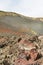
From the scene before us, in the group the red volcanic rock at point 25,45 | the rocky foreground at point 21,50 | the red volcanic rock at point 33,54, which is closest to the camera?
the rocky foreground at point 21,50

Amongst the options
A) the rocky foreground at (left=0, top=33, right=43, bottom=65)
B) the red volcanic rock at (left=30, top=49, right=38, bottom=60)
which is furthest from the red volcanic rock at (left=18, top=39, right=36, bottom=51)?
the red volcanic rock at (left=30, top=49, right=38, bottom=60)

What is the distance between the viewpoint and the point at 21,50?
31.4ft

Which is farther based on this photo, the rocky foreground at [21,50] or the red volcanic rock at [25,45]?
the red volcanic rock at [25,45]

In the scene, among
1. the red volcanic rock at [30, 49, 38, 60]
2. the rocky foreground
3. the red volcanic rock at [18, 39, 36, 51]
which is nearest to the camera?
the rocky foreground

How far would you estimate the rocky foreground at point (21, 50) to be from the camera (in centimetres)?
876

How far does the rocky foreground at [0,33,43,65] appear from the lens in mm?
8759

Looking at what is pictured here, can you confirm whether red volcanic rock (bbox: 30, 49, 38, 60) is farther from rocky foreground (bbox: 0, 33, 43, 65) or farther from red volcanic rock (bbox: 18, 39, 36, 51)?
red volcanic rock (bbox: 18, 39, 36, 51)

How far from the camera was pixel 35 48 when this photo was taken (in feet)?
32.1

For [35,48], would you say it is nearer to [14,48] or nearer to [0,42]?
[14,48]

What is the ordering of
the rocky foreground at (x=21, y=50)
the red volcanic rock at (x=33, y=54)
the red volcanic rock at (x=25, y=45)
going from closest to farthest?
1. the rocky foreground at (x=21, y=50)
2. the red volcanic rock at (x=33, y=54)
3. the red volcanic rock at (x=25, y=45)

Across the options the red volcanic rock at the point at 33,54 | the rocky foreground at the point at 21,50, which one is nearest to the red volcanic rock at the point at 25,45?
the rocky foreground at the point at 21,50

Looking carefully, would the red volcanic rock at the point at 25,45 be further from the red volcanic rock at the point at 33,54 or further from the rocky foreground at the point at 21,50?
the red volcanic rock at the point at 33,54

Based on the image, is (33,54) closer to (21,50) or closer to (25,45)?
(21,50)

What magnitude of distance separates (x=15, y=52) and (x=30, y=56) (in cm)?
66
